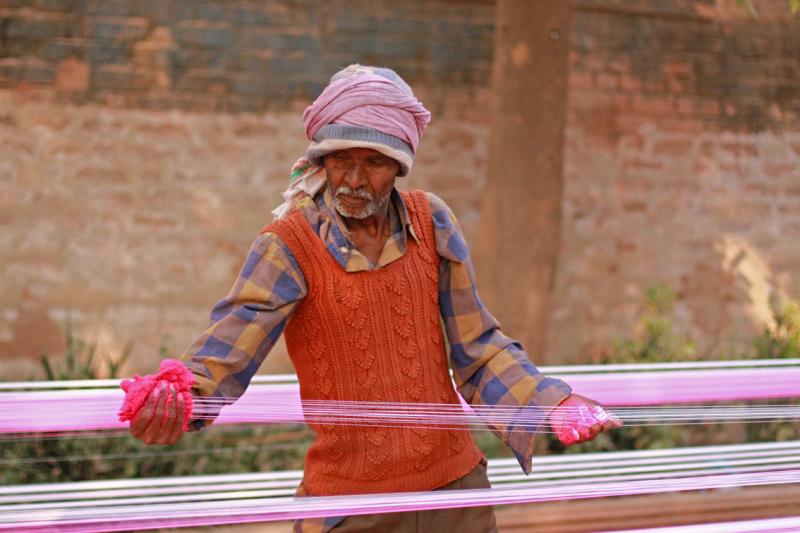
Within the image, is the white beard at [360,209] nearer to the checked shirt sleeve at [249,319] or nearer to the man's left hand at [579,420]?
the checked shirt sleeve at [249,319]

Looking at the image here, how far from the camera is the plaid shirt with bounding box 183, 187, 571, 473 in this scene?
2270 mm

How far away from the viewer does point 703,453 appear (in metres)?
3.95

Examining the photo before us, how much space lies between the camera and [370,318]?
239cm

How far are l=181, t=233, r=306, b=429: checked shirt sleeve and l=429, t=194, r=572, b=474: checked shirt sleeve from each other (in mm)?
375

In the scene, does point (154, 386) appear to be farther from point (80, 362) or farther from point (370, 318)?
point (80, 362)

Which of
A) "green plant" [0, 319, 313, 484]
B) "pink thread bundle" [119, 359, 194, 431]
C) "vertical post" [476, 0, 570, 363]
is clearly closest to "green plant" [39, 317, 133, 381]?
"green plant" [0, 319, 313, 484]

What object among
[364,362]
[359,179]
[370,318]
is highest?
[359,179]

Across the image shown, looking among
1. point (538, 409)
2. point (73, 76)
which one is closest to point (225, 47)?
point (73, 76)

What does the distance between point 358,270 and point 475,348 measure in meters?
0.36

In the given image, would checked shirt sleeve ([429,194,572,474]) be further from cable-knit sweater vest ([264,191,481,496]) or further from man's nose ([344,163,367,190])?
man's nose ([344,163,367,190])

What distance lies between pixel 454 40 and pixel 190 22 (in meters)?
1.62

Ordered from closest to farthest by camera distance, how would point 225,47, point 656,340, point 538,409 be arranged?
1. point 538,409
2. point 225,47
3. point 656,340

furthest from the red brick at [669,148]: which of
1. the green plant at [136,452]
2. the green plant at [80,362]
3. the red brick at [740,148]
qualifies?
the green plant at [80,362]

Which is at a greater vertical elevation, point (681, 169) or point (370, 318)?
point (681, 169)
